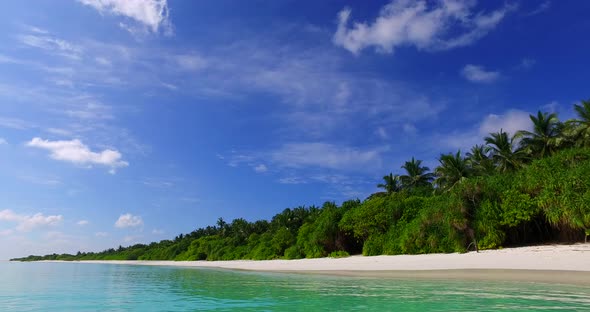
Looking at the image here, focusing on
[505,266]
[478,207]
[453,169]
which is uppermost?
[453,169]

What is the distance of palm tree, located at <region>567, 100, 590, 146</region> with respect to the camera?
1359 inches

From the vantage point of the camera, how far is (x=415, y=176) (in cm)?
5175

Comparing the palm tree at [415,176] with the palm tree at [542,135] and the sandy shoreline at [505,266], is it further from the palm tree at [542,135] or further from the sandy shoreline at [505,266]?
the sandy shoreline at [505,266]

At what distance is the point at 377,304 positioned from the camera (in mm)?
9312

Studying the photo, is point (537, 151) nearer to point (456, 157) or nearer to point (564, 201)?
point (456, 157)

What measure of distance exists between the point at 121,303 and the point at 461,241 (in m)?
19.2

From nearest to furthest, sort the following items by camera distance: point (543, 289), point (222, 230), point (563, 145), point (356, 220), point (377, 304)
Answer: point (377, 304) → point (543, 289) → point (356, 220) → point (563, 145) → point (222, 230)

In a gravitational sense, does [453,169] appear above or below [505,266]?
above

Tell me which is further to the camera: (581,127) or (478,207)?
(581,127)

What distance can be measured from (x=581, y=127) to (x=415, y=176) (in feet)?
65.8

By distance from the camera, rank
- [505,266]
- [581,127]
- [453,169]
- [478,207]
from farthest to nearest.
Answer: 1. [453,169]
2. [581,127]
3. [478,207]
4. [505,266]

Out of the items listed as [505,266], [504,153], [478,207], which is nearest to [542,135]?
[504,153]

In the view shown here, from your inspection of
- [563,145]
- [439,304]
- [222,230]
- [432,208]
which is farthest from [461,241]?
[222,230]

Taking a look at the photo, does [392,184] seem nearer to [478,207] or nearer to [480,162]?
[480,162]
